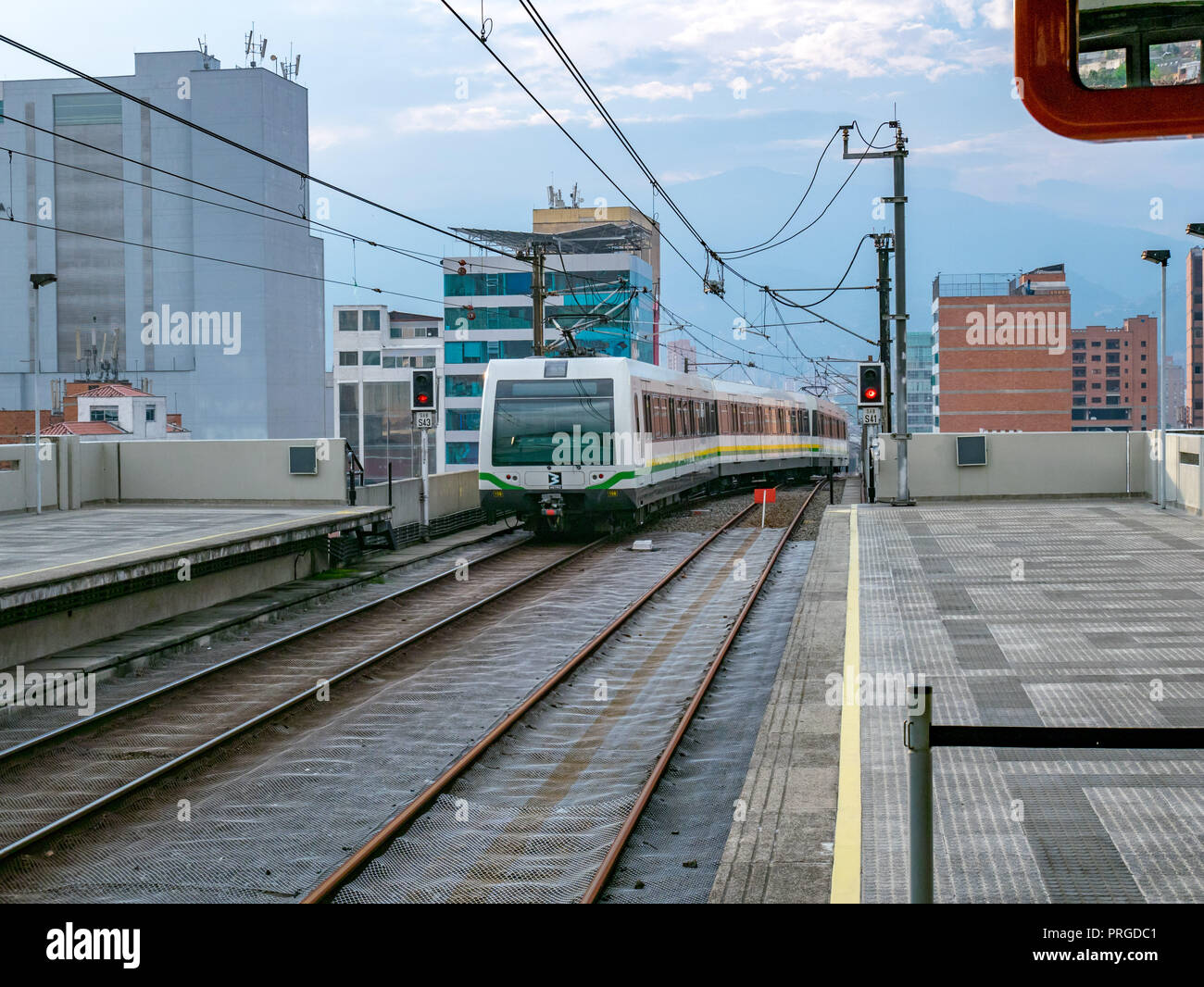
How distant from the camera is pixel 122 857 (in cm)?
739

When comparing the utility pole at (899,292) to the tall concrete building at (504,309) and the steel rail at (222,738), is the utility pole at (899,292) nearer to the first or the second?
the steel rail at (222,738)

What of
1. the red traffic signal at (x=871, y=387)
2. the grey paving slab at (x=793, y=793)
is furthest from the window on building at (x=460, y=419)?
the grey paving slab at (x=793, y=793)

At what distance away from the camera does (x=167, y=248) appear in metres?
81.6

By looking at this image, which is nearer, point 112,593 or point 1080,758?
point 1080,758

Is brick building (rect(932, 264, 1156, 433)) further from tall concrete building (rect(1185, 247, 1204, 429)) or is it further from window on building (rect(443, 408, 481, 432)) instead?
window on building (rect(443, 408, 481, 432))

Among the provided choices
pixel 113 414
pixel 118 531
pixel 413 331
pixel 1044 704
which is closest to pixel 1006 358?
pixel 413 331

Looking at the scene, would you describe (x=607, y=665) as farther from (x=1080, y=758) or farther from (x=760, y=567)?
(x=760, y=567)

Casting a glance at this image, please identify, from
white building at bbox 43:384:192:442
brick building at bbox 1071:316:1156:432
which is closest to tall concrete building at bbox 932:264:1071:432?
brick building at bbox 1071:316:1156:432

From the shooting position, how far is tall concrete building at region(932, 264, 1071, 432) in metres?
120

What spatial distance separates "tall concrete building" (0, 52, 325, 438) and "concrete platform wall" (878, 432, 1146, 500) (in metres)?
64.2
